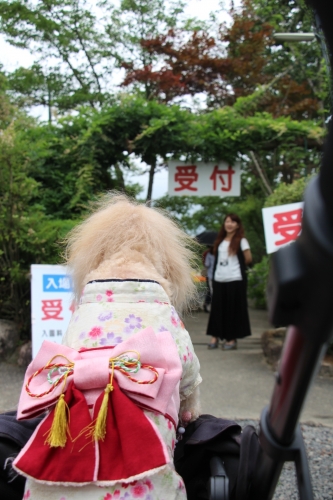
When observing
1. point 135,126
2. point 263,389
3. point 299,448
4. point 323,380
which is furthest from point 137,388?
point 135,126

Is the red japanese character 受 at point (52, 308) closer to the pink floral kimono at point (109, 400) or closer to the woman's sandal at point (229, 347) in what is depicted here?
the woman's sandal at point (229, 347)

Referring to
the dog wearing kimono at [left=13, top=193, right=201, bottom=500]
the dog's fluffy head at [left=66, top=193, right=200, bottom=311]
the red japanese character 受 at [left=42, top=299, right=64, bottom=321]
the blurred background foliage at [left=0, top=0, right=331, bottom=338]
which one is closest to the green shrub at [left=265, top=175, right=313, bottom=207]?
the blurred background foliage at [left=0, top=0, right=331, bottom=338]

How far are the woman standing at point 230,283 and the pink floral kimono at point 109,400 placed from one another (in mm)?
4300

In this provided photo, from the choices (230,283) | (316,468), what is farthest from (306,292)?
(230,283)

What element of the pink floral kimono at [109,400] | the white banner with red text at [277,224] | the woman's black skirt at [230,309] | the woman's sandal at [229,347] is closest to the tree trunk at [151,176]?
the woman's black skirt at [230,309]

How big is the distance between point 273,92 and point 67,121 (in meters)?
6.13

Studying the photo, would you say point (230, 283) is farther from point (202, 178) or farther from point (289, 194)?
point (202, 178)

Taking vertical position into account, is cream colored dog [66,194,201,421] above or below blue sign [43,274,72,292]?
above

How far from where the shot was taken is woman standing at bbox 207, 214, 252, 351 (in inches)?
229

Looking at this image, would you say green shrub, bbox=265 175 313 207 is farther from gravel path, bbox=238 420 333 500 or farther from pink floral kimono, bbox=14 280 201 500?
pink floral kimono, bbox=14 280 201 500

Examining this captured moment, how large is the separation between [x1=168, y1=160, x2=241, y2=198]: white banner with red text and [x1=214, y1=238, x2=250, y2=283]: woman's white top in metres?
1.30

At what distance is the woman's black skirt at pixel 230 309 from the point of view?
5926mm

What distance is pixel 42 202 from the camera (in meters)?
6.21

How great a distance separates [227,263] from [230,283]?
27 cm
